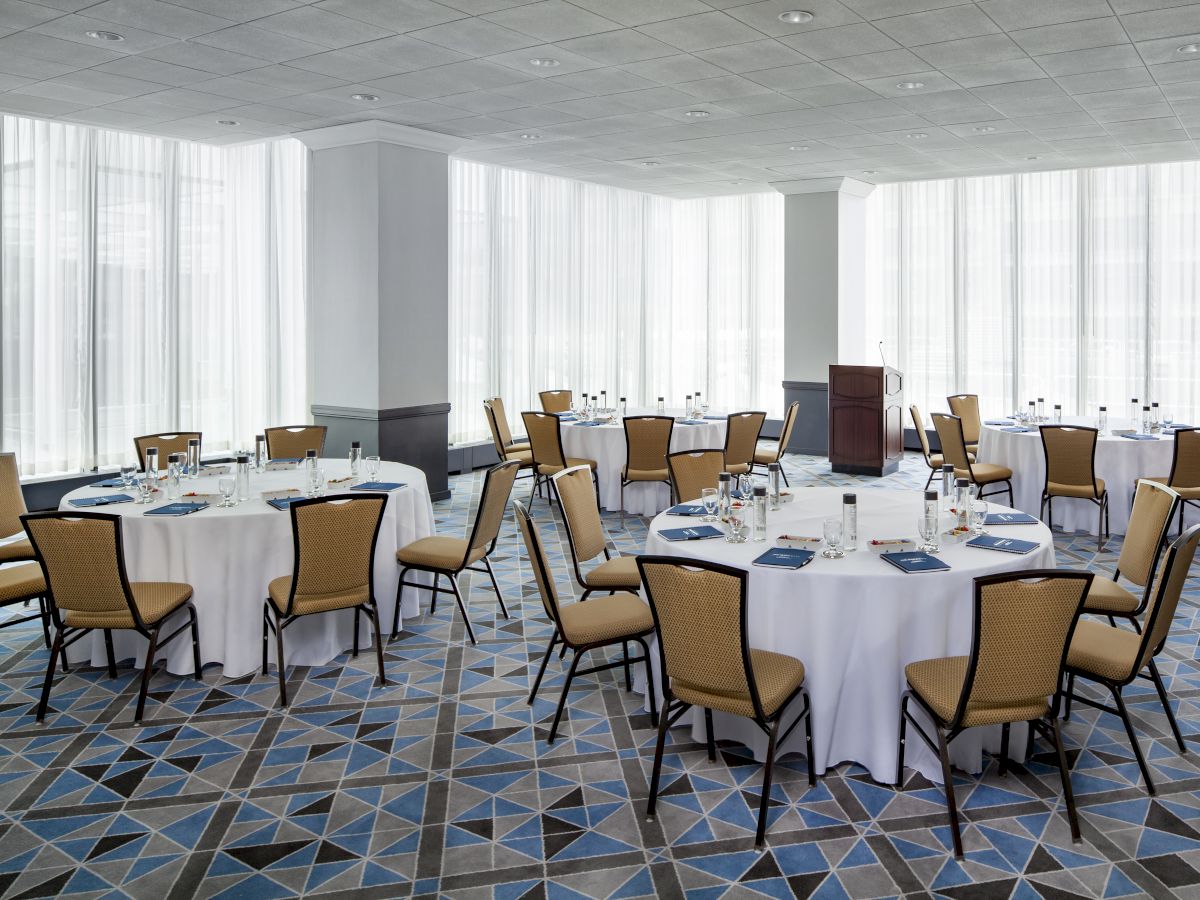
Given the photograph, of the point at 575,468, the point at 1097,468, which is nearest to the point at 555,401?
the point at 1097,468

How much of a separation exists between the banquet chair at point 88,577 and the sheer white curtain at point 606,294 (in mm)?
6858

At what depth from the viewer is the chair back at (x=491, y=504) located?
5180 millimetres

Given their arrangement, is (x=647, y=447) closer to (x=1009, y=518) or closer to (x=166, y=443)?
(x=166, y=443)

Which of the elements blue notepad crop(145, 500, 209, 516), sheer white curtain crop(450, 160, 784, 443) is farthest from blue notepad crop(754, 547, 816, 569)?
sheer white curtain crop(450, 160, 784, 443)

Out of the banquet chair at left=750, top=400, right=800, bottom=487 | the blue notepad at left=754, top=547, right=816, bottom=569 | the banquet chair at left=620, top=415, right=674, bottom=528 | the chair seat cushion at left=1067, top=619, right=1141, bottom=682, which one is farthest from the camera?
the banquet chair at left=750, top=400, right=800, bottom=487

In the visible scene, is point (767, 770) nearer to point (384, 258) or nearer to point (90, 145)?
point (384, 258)

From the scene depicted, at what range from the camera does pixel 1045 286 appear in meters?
11.9

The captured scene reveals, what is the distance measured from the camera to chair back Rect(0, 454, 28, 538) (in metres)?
5.80

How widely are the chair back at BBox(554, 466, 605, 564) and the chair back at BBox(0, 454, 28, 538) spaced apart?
3447mm

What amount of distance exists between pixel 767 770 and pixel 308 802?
1.71 meters

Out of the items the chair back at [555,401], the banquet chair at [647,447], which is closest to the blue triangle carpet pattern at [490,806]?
the banquet chair at [647,447]

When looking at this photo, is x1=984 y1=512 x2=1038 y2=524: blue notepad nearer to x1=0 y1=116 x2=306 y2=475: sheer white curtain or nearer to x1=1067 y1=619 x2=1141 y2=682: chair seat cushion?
x1=1067 y1=619 x2=1141 y2=682: chair seat cushion

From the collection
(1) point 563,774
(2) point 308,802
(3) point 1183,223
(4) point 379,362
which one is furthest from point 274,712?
(3) point 1183,223

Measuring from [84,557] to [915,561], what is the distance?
3.52m
